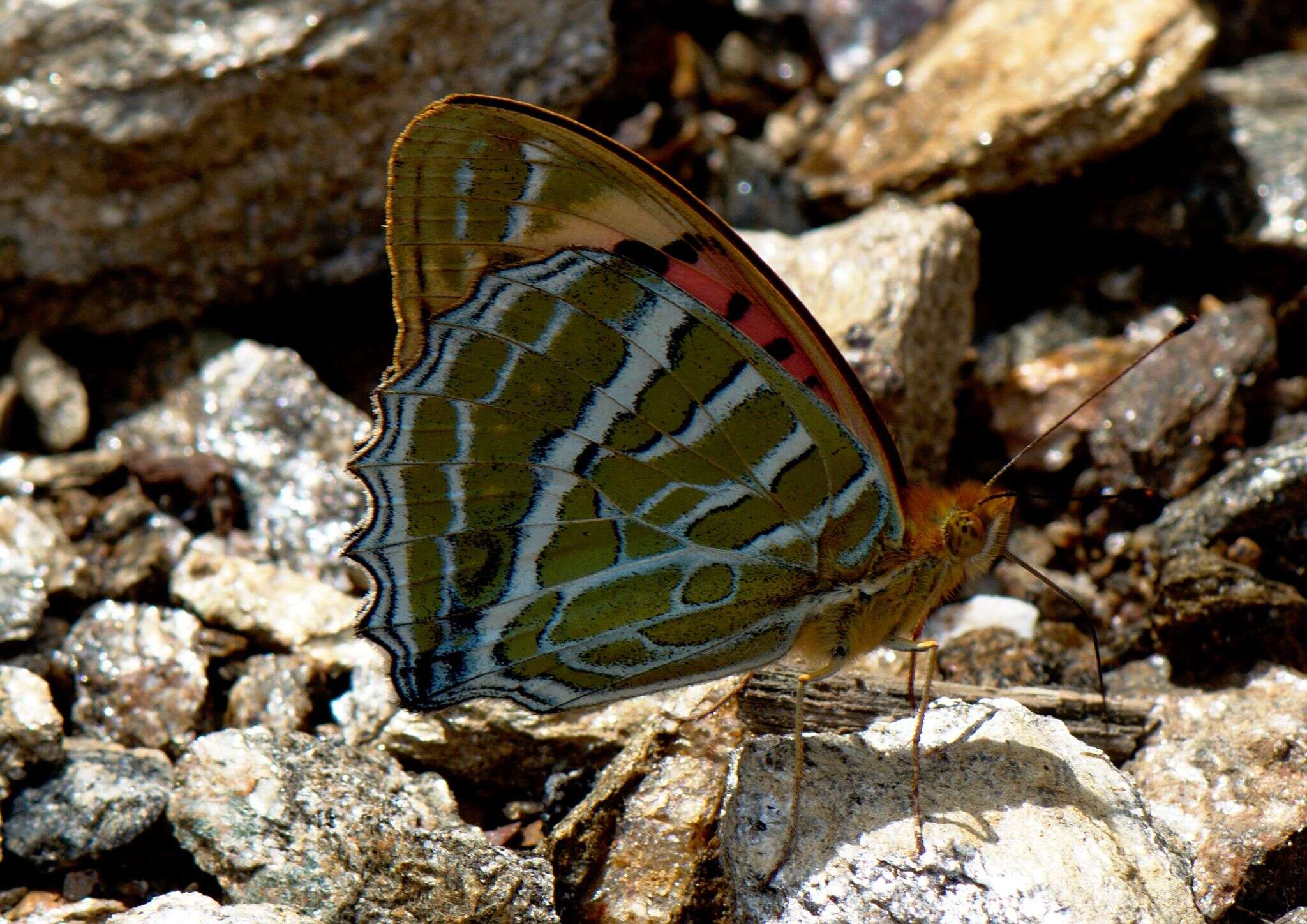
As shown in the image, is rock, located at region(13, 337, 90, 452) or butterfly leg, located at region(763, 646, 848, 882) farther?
rock, located at region(13, 337, 90, 452)

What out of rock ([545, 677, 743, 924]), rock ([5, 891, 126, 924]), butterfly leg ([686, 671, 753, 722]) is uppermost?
rock ([5, 891, 126, 924])

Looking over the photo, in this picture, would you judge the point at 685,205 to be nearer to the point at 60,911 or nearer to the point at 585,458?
the point at 585,458

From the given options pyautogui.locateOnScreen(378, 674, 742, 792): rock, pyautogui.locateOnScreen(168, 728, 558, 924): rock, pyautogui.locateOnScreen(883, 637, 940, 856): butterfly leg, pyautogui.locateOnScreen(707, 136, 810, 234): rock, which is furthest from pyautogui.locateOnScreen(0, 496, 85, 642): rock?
pyautogui.locateOnScreen(707, 136, 810, 234): rock

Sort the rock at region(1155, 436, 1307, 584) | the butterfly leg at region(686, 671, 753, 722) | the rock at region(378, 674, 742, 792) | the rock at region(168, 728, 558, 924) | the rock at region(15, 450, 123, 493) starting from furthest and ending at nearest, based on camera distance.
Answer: the rock at region(15, 450, 123, 493) → the rock at region(1155, 436, 1307, 584) → the rock at region(378, 674, 742, 792) → the butterfly leg at region(686, 671, 753, 722) → the rock at region(168, 728, 558, 924)

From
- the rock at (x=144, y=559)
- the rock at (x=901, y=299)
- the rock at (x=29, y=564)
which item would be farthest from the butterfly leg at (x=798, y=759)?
the rock at (x=29, y=564)

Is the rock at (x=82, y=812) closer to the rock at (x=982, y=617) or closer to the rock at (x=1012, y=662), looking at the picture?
the rock at (x=1012, y=662)

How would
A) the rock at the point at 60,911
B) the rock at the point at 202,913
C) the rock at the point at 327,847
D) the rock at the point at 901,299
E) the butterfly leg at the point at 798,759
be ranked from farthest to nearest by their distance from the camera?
the rock at the point at 901,299, the rock at the point at 60,911, the rock at the point at 327,847, the butterfly leg at the point at 798,759, the rock at the point at 202,913

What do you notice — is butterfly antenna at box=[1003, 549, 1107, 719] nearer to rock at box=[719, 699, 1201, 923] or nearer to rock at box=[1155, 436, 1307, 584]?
rock at box=[719, 699, 1201, 923]
